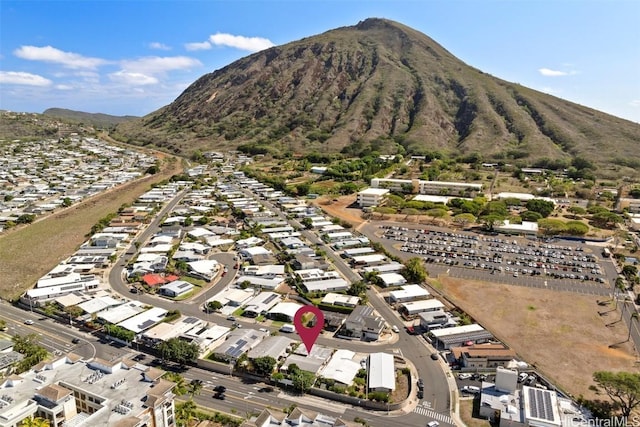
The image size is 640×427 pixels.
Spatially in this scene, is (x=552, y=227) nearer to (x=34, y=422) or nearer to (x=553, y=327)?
(x=553, y=327)

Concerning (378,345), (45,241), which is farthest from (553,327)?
(45,241)

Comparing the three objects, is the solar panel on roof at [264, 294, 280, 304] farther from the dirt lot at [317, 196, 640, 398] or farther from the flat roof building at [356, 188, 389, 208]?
the flat roof building at [356, 188, 389, 208]

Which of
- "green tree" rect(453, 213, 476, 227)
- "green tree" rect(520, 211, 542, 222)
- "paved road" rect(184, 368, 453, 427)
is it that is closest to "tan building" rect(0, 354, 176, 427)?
"paved road" rect(184, 368, 453, 427)

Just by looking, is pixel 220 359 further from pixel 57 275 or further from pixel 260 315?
pixel 57 275

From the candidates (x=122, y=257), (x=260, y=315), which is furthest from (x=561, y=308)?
(x=122, y=257)

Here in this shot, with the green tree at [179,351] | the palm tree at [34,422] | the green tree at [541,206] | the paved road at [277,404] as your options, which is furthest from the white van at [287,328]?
the green tree at [541,206]

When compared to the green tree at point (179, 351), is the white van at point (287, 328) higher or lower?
lower

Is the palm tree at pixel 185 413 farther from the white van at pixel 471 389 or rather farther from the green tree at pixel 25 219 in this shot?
the green tree at pixel 25 219
